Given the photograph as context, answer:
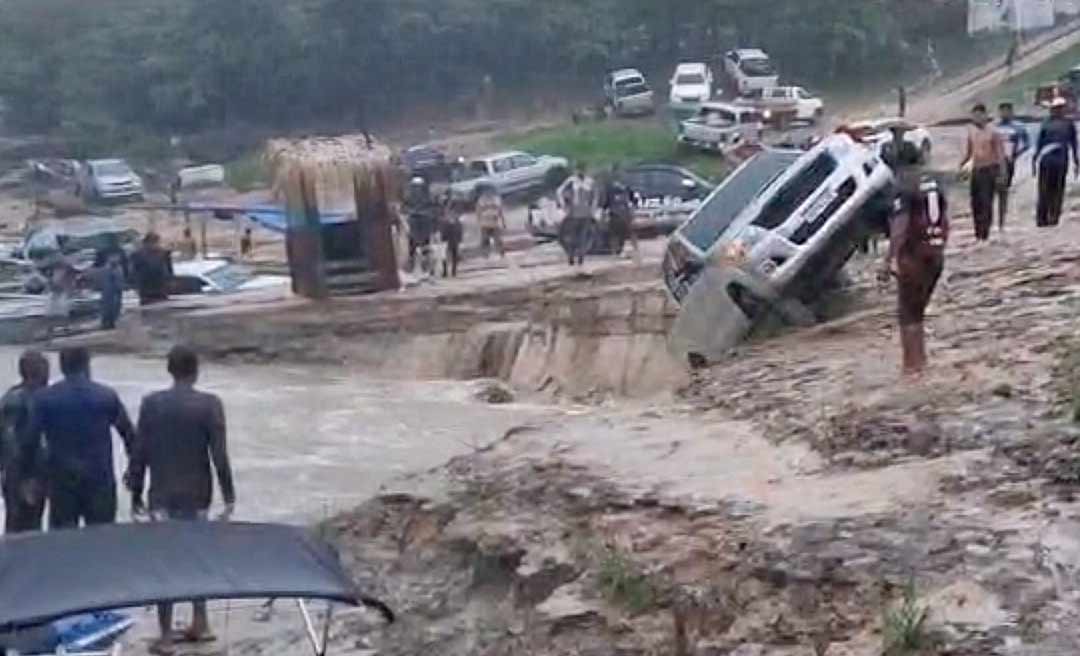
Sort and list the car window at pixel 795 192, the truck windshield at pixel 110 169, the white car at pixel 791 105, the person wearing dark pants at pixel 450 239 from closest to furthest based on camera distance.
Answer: the car window at pixel 795 192, the person wearing dark pants at pixel 450 239, the white car at pixel 791 105, the truck windshield at pixel 110 169

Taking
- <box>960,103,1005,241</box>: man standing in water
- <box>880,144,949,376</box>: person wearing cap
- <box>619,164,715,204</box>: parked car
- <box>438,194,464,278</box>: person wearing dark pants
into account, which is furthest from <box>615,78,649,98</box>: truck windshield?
<box>880,144,949,376</box>: person wearing cap

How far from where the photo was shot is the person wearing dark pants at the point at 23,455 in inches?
435

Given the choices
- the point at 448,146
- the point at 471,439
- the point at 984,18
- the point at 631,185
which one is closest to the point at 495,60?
the point at 448,146

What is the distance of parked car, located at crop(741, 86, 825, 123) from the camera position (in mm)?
48375

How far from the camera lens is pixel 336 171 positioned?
27344 mm

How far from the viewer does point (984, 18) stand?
60406mm

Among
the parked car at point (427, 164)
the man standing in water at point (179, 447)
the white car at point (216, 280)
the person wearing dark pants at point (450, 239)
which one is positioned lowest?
the parked car at point (427, 164)

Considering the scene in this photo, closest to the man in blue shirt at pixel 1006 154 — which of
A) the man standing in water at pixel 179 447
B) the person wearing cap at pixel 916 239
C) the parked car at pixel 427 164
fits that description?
the person wearing cap at pixel 916 239

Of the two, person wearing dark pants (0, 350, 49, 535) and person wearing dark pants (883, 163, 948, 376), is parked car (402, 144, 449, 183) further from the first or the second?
person wearing dark pants (0, 350, 49, 535)

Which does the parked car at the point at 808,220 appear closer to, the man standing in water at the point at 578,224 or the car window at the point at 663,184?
the man standing in water at the point at 578,224

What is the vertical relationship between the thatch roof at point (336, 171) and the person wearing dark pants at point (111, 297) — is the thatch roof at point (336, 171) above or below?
above

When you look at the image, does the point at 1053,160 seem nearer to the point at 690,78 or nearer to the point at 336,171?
the point at 336,171

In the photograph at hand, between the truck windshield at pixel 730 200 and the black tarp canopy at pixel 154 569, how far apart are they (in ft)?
35.1

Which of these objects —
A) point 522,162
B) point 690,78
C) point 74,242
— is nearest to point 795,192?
point 74,242
